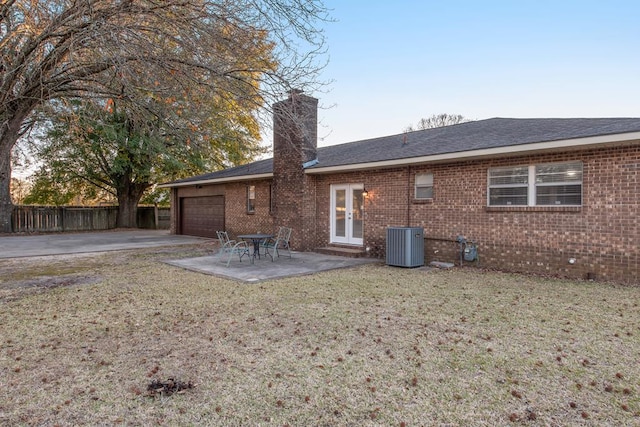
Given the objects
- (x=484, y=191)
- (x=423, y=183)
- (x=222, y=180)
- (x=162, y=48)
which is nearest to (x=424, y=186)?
(x=423, y=183)

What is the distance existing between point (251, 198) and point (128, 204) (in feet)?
45.2

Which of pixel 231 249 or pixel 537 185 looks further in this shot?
pixel 231 249

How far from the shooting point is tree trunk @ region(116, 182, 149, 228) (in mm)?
24562

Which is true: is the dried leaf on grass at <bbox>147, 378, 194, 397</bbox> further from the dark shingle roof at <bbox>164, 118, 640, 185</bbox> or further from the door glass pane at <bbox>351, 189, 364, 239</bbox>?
the door glass pane at <bbox>351, 189, 364, 239</bbox>

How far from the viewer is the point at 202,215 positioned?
722 inches

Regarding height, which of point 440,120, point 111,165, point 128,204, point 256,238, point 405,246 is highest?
point 440,120

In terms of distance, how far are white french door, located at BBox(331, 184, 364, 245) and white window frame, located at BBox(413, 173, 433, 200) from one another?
1.79 meters

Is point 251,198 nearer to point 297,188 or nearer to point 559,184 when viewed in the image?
point 297,188

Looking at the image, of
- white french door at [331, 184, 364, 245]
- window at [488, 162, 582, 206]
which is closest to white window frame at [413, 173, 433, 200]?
window at [488, 162, 582, 206]

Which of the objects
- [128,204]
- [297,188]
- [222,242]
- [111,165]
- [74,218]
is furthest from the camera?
[128,204]

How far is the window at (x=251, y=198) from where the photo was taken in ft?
49.8

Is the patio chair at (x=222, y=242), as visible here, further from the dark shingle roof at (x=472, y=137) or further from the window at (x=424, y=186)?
the window at (x=424, y=186)

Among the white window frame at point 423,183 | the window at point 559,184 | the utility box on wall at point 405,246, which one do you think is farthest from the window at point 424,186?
the window at point 559,184

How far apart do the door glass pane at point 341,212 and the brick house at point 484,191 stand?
3 centimetres
